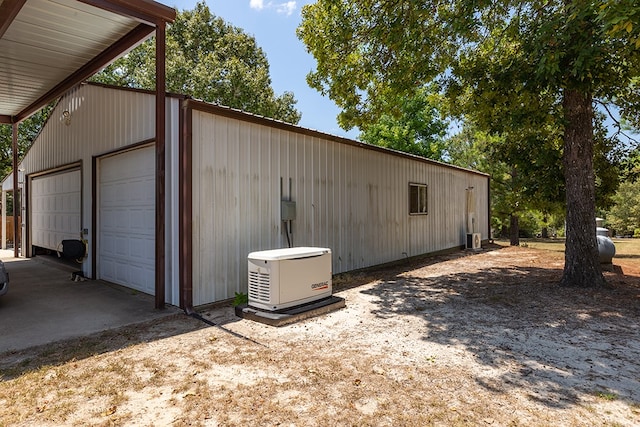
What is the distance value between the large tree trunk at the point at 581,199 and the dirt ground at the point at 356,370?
82 centimetres

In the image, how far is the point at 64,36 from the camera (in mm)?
5773

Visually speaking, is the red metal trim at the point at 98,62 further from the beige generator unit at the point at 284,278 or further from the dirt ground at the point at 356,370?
the dirt ground at the point at 356,370

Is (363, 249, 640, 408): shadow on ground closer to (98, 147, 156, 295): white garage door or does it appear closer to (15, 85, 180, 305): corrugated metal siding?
(15, 85, 180, 305): corrugated metal siding

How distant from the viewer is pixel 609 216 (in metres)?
31.3

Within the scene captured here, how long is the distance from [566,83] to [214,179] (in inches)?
208

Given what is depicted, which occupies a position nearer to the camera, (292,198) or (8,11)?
(8,11)

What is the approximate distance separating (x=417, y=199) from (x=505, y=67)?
4.70 meters

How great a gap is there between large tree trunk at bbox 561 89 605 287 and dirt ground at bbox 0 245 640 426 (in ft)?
2.69

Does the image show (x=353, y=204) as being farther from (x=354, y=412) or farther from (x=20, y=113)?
(x=20, y=113)

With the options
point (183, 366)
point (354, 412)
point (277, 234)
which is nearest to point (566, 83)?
point (277, 234)

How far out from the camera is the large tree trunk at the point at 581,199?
5992mm

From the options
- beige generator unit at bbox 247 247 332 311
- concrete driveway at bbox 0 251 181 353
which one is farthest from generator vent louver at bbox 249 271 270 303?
concrete driveway at bbox 0 251 181 353

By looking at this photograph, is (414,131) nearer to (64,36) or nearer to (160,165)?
(64,36)

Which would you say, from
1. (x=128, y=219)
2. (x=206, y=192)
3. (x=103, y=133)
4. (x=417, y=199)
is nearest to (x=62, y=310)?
(x=128, y=219)
